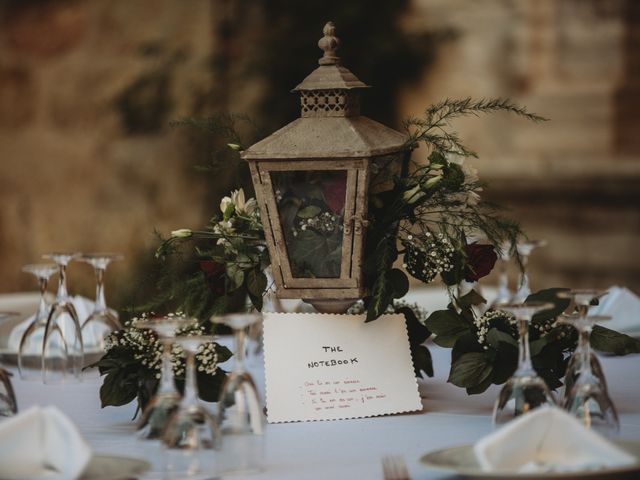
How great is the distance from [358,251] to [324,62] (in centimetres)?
35

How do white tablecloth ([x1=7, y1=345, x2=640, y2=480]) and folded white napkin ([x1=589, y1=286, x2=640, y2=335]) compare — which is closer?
white tablecloth ([x1=7, y1=345, x2=640, y2=480])

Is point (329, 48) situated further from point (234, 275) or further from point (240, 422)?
point (240, 422)

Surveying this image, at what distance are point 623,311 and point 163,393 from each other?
1.59 meters

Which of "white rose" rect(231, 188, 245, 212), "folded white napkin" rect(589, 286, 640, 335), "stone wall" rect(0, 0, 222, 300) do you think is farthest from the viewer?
"stone wall" rect(0, 0, 222, 300)

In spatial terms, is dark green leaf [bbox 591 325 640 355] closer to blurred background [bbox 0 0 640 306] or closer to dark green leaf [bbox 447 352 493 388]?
dark green leaf [bbox 447 352 493 388]

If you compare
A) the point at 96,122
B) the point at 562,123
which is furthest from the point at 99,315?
the point at 96,122

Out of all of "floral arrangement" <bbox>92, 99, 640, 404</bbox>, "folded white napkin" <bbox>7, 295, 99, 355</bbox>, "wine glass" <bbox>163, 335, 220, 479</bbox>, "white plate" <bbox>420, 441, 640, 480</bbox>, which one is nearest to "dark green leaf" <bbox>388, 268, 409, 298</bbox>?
"floral arrangement" <bbox>92, 99, 640, 404</bbox>

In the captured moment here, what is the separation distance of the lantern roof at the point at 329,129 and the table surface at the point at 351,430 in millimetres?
427

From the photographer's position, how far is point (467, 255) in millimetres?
2105

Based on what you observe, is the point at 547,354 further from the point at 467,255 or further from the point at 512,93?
the point at 512,93

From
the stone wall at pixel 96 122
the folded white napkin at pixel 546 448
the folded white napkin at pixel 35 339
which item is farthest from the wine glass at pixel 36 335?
the stone wall at pixel 96 122

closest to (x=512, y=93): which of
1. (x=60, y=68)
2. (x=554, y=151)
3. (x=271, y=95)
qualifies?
(x=554, y=151)

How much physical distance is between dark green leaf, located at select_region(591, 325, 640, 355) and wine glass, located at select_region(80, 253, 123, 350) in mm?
885

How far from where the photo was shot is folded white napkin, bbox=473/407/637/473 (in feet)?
4.94
